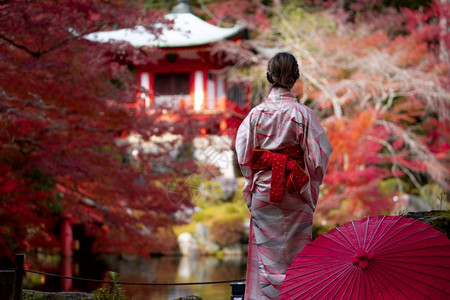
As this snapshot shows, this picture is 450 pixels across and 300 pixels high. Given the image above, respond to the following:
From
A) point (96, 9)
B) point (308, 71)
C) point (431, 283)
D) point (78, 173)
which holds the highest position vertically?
point (308, 71)

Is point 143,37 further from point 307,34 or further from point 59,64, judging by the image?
point 59,64

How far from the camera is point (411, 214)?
359 centimetres

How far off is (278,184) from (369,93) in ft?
37.9

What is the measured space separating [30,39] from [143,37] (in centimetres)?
1009

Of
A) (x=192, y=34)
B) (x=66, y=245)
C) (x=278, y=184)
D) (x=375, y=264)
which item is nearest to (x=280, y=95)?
(x=278, y=184)

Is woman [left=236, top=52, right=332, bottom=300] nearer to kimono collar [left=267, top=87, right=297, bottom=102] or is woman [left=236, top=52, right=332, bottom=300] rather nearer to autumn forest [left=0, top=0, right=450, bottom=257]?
kimono collar [left=267, top=87, right=297, bottom=102]

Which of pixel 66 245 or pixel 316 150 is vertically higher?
pixel 316 150

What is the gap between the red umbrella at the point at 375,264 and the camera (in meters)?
2.40

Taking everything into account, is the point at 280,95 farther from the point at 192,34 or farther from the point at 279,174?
the point at 192,34

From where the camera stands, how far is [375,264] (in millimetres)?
2480

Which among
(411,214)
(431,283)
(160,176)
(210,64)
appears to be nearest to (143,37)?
(210,64)

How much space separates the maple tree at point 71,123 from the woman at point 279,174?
272 cm

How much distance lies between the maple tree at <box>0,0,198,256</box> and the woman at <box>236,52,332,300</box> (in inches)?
107

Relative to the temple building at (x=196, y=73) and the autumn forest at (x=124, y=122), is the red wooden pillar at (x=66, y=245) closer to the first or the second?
the autumn forest at (x=124, y=122)
